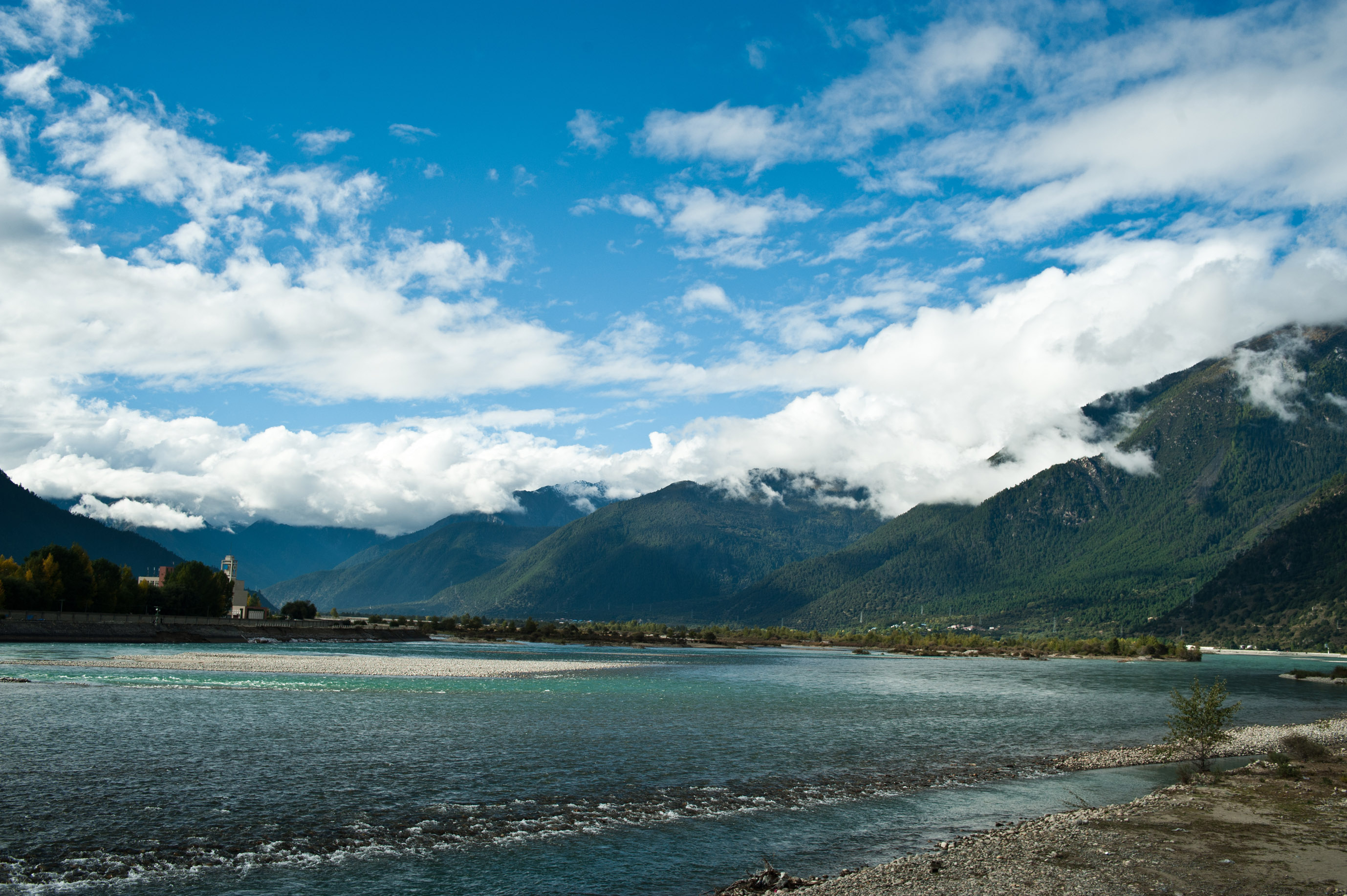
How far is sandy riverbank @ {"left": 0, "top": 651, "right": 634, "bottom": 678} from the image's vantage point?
94812 millimetres

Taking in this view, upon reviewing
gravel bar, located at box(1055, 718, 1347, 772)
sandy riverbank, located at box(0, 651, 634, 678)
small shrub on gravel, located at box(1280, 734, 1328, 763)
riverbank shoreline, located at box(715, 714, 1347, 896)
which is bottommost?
sandy riverbank, located at box(0, 651, 634, 678)

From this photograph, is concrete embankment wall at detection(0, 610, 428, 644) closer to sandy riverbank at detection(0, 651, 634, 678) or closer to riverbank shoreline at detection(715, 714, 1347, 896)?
sandy riverbank at detection(0, 651, 634, 678)

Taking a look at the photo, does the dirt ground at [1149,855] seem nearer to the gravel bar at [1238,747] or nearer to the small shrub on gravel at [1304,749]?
the gravel bar at [1238,747]

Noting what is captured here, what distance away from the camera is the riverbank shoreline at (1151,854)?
914 inches

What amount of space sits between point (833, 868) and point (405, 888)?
12841 mm

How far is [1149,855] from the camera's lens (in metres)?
26.4

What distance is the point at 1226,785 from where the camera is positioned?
128ft

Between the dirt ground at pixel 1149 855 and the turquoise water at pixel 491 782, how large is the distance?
2410 mm

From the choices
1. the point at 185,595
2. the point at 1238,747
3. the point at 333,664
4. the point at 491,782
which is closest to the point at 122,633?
the point at 185,595

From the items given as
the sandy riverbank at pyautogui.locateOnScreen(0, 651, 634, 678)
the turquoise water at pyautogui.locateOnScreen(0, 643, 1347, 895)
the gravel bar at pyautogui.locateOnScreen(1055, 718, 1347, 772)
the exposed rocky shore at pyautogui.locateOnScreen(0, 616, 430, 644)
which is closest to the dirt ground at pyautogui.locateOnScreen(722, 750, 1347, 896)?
the turquoise water at pyautogui.locateOnScreen(0, 643, 1347, 895)

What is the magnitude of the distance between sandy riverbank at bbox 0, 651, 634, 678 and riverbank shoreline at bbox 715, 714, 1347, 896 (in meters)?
77.4

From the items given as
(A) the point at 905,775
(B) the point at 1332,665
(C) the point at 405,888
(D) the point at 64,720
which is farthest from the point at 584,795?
(B) the point at 1332,665

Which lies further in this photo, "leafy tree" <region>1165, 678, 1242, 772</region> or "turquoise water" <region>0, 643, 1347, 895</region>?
"leafy tree" <region>1165, 678, 1242, 772</region>

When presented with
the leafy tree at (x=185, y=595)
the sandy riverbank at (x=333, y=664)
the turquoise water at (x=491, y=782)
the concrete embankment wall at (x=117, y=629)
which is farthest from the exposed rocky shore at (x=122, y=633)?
the turquoise water at (x=491, y=782)
